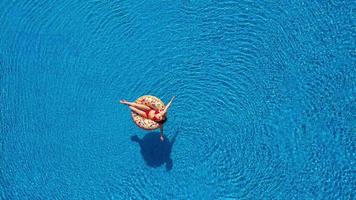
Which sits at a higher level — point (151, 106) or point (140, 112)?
point (151, 106)

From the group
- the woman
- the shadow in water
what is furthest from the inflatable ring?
the shadow in water

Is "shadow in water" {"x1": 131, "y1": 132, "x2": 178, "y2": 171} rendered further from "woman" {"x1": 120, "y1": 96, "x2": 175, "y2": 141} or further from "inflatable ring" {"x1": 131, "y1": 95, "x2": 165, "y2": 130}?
"inflatable ring" {"x1": 131, "y1": 95, "x2": 165, "y2": 130}

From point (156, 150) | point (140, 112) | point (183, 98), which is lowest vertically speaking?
point (140, 112)

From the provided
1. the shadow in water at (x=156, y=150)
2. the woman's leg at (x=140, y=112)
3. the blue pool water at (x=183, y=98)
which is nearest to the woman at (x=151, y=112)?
the woman's leg at (x=140, y=112)

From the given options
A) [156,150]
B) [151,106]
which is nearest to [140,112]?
[151,106]

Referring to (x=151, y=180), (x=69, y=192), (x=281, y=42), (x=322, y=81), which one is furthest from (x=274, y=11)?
(x=69, y=192)

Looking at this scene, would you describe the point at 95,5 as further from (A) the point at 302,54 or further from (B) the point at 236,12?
(A) the point at 302,54

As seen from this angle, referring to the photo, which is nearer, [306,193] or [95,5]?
[306,193]

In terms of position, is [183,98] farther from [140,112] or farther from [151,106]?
[140,112]

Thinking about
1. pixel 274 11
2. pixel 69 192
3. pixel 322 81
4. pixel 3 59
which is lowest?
pixel 69 192
